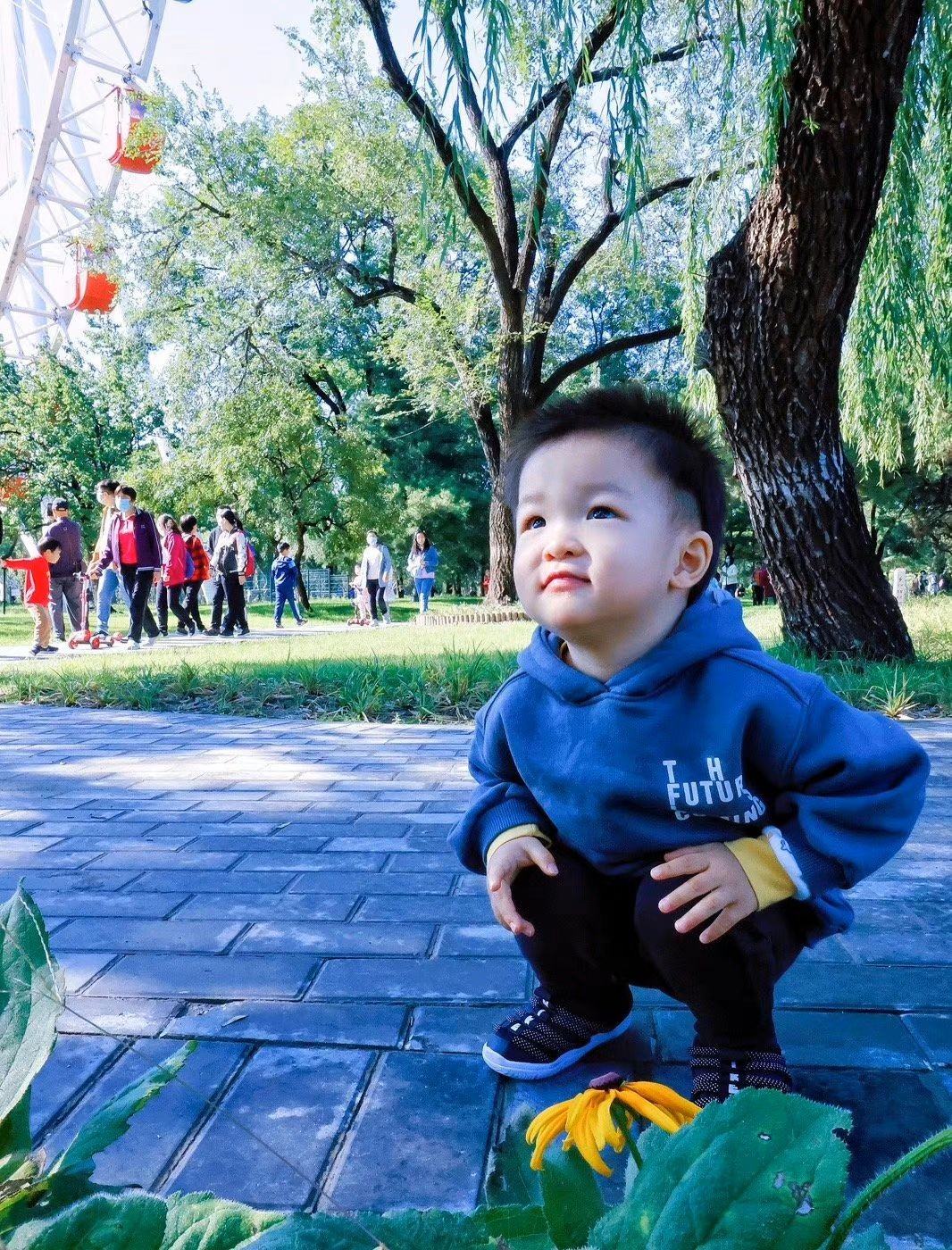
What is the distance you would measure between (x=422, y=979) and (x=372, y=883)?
2.18 feet

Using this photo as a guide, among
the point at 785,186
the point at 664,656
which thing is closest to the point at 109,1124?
the point at 664,656

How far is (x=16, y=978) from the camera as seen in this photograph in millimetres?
547

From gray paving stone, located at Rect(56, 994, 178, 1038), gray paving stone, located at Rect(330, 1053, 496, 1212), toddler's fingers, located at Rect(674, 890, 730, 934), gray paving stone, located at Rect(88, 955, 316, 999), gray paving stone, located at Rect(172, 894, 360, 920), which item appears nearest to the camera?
gray paving stone, located at Rect(330, 1053, 496, 1212)

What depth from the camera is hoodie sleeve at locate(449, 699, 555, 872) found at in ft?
5.45

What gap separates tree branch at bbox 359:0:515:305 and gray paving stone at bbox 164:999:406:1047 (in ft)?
9.74

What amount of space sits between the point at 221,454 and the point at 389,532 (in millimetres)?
8413

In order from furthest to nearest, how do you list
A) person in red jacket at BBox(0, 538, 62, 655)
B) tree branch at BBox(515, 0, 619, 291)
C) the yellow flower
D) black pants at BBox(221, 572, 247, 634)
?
black pants at BBox(221, 572, 247, 634) < person in red jacket at BBox(0, 538, 62, 655) < tree branch at BBox(515, 0, 619, 291) < the yellow flower

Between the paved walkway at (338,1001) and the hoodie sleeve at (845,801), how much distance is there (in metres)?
0.38

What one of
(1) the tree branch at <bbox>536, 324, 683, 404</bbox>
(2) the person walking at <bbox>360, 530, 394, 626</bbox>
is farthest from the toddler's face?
(2) the person walking at <bbox>360, 530, 394, 626</bbox>

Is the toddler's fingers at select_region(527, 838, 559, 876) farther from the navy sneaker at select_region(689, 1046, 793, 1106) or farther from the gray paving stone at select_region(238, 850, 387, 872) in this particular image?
the gray paving stone at select_region(238, 850, 387, 872)

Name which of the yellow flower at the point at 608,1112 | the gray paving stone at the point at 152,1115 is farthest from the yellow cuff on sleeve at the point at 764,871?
the gray paving stone at the point at 152,1115

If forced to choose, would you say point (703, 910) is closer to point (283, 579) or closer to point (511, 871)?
point (511, 871)

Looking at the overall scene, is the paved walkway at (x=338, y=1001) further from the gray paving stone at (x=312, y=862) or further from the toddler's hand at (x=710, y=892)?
the toddler's hand at (x=710, y=892)

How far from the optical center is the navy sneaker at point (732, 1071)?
1421mm
